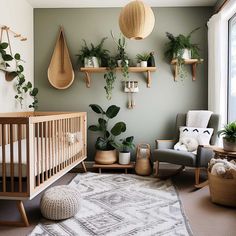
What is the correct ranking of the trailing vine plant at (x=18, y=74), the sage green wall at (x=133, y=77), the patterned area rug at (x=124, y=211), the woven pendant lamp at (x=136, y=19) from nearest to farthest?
the patterned area rug at (x=124, y=211) → the woven pendant lamp at (x=136, y=19) → the trailing vine plant at (x=18, y=74) → the sage green wall at (x=133, y=77)

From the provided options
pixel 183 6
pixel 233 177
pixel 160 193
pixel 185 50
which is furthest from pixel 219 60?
pixel 160 193

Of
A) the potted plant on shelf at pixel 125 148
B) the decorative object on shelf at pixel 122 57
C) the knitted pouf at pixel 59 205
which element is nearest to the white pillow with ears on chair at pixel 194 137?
the potted plant on shelf at pixel 125 148

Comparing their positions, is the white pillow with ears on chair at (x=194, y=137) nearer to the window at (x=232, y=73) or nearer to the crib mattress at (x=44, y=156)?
the window at (x=232, y=73)

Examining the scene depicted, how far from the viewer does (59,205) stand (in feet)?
6.45

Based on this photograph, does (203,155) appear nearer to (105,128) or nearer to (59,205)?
(105,128)

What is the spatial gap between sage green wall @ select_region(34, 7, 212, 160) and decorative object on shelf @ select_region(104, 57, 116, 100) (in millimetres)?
85

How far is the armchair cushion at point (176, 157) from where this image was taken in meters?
2.84

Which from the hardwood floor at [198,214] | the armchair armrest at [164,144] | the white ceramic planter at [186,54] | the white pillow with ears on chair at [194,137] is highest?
the white ceramic planter at [186,54]

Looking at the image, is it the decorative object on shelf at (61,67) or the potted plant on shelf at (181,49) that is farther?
the decorative object on shelf at (61,67)

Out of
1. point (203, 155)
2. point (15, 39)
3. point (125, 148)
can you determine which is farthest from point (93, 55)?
point (203, 155)

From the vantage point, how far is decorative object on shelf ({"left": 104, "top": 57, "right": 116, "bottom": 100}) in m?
3.61

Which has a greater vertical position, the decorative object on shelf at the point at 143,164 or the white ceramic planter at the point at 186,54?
the white ceramic planter at the point at 186,54

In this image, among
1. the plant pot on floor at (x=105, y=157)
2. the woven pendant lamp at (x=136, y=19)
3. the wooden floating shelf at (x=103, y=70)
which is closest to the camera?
the woven pendant lamp at (x=136, y=19)

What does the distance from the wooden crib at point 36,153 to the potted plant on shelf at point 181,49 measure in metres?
1.59
